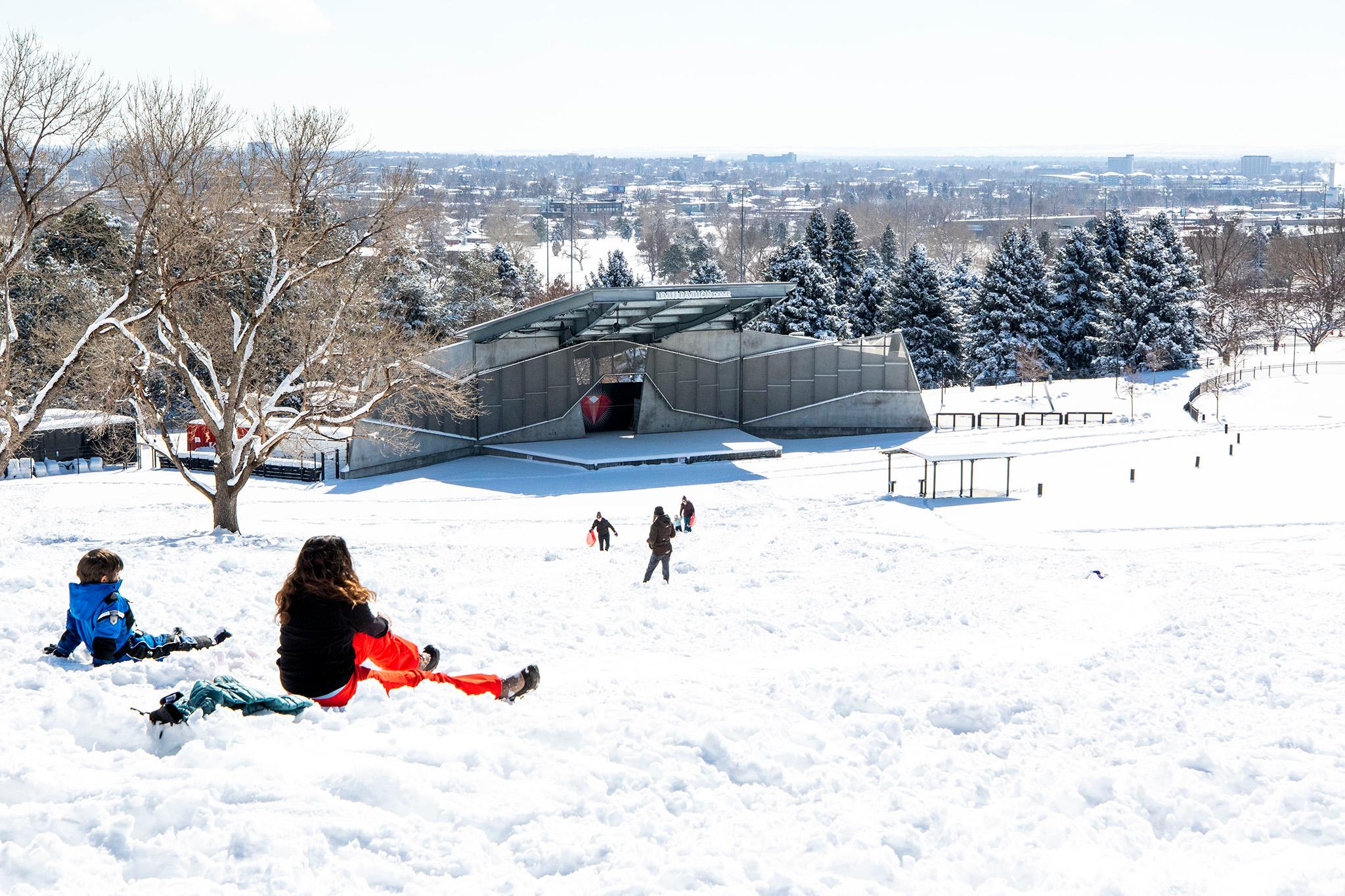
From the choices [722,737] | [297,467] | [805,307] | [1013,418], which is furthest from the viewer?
[805,307]

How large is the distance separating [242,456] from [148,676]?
16.2 metres

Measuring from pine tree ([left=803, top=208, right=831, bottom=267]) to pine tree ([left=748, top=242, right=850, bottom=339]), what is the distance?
517 centimetres

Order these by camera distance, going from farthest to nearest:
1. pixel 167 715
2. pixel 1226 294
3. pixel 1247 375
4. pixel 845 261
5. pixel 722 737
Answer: pixel 1226 294, pixel 845 261, pixel 1247 375, pixel 722 737, pixel 167 715

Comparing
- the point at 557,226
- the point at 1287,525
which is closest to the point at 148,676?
the point at 1287,525

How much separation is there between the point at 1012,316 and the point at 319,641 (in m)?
59.7

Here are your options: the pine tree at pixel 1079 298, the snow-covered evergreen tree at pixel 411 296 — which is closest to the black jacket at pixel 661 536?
the snow-covered evergreen tree at pixel 411 296

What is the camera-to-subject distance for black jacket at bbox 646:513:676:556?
16.8 meters

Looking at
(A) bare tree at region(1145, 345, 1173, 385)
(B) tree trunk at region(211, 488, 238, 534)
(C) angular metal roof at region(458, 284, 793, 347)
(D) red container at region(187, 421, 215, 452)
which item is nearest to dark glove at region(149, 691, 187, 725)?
(B) tree trunk at region(211, 488, 238, 534)

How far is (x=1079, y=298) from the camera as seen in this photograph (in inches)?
2539

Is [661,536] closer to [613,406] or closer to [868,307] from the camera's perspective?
[613,406]

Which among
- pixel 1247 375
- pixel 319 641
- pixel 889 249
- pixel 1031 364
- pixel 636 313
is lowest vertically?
pixel 1247 375

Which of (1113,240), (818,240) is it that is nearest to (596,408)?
(818,240)

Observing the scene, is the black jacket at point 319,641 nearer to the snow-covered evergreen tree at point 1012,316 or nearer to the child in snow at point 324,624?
the child in snow at point 324,624

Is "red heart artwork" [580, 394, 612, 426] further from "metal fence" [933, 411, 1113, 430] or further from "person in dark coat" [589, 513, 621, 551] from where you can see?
"person in dark coat" [589, 513, 621, 551]
